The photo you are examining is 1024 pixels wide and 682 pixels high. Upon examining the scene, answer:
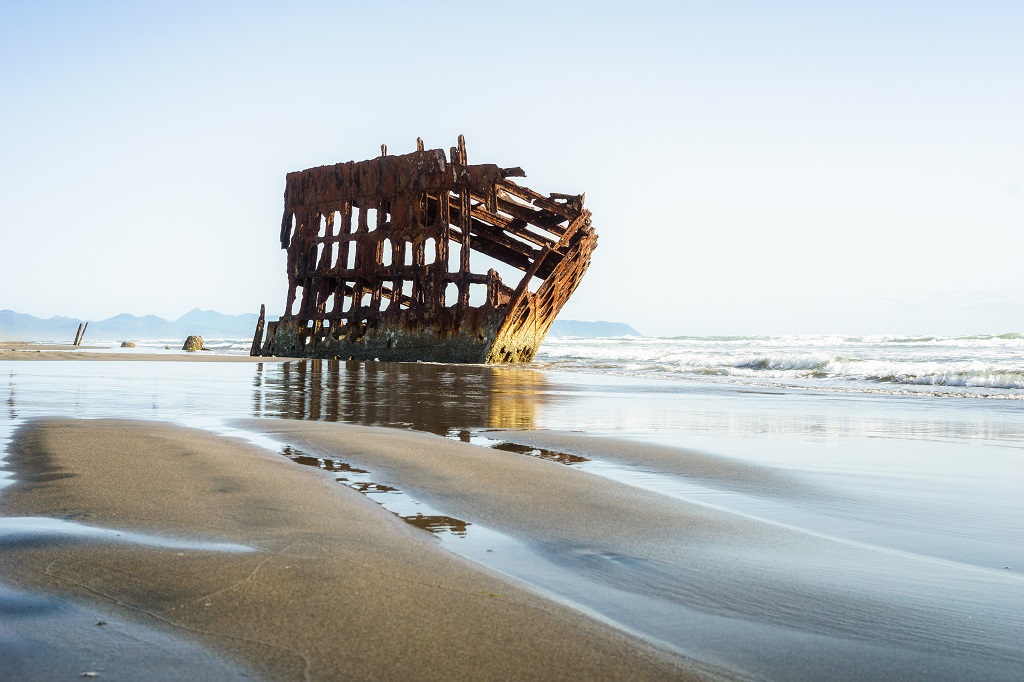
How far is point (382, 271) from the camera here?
18.8 meters

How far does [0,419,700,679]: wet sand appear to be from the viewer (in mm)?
1343

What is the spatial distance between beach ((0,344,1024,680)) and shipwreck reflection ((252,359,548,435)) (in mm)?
823

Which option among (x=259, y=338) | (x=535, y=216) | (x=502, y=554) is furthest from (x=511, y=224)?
(x=502, y=554)

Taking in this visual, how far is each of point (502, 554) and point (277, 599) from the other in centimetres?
66

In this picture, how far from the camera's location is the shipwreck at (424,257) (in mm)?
17344

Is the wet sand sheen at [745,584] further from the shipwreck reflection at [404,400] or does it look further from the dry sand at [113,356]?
the dry sand at [113,356]

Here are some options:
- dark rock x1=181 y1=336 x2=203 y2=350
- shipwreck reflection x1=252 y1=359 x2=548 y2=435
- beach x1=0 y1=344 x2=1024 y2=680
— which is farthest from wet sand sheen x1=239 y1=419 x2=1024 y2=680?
dark rock x1=181 y1=336 x2=203 y2=350

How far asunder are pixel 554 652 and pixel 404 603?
0.37 meters

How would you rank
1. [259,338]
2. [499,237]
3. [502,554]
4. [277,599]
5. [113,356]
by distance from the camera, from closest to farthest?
[277,599], [502,554], [113,356], [499,237], [259,338]

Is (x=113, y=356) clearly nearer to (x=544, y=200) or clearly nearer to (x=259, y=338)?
(x=259, y=338)

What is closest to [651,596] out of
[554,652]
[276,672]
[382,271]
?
[554,652]

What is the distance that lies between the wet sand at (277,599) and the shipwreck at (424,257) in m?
14.8

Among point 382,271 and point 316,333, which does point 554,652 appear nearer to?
point 382,271

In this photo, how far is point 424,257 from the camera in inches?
714
